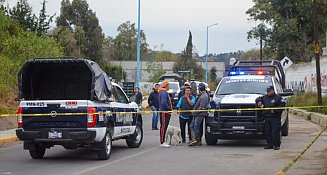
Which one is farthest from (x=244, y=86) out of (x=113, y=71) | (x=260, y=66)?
(x=113, y=71)

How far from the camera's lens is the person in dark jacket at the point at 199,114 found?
16.3 metres

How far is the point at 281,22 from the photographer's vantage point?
56.4 meters

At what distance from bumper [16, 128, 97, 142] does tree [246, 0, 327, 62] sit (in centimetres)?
4459

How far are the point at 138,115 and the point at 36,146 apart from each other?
3954 millimetres

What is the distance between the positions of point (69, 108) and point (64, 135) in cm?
63

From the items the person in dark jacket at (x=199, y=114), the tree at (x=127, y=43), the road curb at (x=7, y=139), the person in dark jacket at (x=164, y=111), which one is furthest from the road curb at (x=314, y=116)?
the tree at (x=127, y=43)

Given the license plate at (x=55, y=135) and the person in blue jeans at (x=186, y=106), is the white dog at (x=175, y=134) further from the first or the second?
the license plate at (x=55, y=135)

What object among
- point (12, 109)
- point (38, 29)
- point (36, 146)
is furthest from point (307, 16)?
point (36, 146)

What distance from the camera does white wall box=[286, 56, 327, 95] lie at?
116 ft

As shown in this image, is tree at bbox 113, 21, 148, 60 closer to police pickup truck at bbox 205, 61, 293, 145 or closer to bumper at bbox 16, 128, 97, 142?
police pickup truck at bbox 205, 61, 293, 145

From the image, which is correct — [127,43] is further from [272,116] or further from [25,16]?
[272,116]

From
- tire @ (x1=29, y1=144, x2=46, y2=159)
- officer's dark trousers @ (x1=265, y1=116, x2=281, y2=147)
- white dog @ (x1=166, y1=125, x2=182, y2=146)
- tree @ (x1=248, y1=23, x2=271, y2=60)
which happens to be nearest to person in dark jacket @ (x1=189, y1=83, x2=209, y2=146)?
white dog @ (x1=166, y1=125, x2=182, y2=146)

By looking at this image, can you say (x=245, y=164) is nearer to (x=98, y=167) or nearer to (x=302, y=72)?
(x=98, y=167)

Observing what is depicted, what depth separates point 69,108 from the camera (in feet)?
42.2
